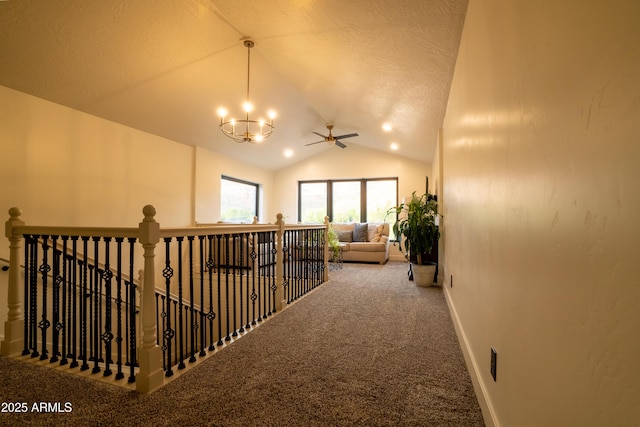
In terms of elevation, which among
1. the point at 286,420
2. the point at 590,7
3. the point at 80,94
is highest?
the point at 80,94

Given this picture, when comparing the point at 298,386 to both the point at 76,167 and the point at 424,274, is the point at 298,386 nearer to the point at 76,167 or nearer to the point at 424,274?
the point at 424,274

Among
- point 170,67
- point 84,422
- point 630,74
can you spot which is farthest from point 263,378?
point 170,67

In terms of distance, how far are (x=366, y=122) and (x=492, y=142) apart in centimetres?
423

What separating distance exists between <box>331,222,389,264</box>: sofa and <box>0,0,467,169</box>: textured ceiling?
252cm

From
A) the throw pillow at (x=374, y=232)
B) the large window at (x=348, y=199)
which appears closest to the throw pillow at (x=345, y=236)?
the throw pillow at (x=374, y=232)

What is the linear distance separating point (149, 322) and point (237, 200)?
18.6ft

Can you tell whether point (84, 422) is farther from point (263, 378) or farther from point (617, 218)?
point (617, 218)

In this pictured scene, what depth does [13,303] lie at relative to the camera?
6.99 ft

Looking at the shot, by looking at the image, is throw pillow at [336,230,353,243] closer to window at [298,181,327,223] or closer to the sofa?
the sofa

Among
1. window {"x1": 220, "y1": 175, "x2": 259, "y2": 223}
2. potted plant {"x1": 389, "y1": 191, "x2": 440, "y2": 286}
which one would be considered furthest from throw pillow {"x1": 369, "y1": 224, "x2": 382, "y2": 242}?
window {"x1": 220, "y1": 175, "x2": 259, "y2": 223}

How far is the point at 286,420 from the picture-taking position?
1385mm

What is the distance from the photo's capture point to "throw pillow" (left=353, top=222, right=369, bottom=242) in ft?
22.7

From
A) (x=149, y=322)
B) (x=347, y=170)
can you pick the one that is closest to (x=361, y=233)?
(x=347, y=170)

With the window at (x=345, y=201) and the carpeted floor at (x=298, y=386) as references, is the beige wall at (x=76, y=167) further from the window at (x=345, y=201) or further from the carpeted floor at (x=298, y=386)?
the window at (x=345, y=201)
